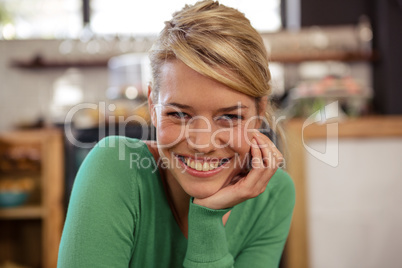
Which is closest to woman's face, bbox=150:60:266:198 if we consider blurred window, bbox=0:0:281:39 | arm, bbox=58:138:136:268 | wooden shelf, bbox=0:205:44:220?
arm, bbox=58:138:136:268

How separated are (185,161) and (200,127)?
10 centimetres

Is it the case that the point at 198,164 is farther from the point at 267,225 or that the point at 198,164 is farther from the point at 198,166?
the point at 267,225

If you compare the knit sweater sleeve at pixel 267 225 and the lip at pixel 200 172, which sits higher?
the lip at pixel 200 172

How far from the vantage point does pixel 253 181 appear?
0.89 metres

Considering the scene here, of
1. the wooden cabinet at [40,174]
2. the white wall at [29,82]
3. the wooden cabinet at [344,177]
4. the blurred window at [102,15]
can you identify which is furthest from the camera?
the blurred window at [102,15]

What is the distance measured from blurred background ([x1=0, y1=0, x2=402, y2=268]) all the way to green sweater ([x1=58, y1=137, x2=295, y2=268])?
27 centimetres

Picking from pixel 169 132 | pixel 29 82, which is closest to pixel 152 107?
pixel 169 132

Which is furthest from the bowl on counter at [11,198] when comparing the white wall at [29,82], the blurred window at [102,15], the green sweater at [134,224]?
the blurred window at [102,15]

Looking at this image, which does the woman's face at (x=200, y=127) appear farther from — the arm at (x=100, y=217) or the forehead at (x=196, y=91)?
the arm at (x=100, y=217)

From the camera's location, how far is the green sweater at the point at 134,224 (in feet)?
2.70

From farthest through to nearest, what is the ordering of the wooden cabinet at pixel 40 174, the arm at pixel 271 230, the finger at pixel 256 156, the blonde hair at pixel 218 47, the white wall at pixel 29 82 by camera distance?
the white wall at pixel 29 82 < the wooden cabinet at pixel 40 174 < the arm at pixel 271 230 < the finger at pixel 256 156 < the blonde hair at pixel 218 47

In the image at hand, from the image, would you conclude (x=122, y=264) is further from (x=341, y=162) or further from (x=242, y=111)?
(x=341, y=162)

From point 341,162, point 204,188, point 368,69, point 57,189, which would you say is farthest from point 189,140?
point 368,69

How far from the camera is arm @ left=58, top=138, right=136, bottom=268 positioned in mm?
811
